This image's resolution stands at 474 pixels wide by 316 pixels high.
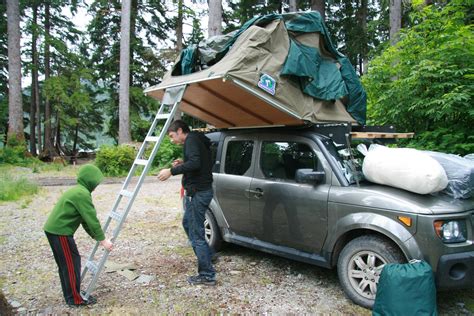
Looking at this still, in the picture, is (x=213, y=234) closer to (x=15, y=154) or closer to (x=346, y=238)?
(x=346, y=238)

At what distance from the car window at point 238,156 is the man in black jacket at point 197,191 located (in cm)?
63

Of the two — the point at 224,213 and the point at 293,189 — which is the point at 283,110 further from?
the point at 224,213

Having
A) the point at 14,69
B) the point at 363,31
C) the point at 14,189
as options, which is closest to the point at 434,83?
the point at 14,189

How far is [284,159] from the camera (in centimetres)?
443

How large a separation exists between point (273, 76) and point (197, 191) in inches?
64.9

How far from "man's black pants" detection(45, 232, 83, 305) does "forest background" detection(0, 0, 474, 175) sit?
19.3 feet

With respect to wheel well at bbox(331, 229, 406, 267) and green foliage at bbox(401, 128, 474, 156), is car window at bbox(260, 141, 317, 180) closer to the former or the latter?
wheel well at bbox(331, 229, 406, 267)

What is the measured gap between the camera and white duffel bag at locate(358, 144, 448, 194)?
319cm

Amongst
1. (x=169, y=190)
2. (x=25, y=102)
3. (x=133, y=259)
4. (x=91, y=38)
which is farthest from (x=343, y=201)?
(x=25, y=102)

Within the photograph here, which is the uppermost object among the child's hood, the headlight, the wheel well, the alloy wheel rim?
the child's hood

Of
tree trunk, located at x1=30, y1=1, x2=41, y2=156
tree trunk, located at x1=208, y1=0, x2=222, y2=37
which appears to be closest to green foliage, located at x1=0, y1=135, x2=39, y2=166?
tree trunk, located at x1=30, y1=1, x2=41, y2=156

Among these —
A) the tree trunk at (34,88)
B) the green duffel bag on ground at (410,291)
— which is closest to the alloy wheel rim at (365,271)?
the green duffel bag on ground at (410,291)

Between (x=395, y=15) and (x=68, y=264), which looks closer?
(x=68, y=264)

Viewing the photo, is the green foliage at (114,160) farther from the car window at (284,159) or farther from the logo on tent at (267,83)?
the logo on tent at (267,83)
